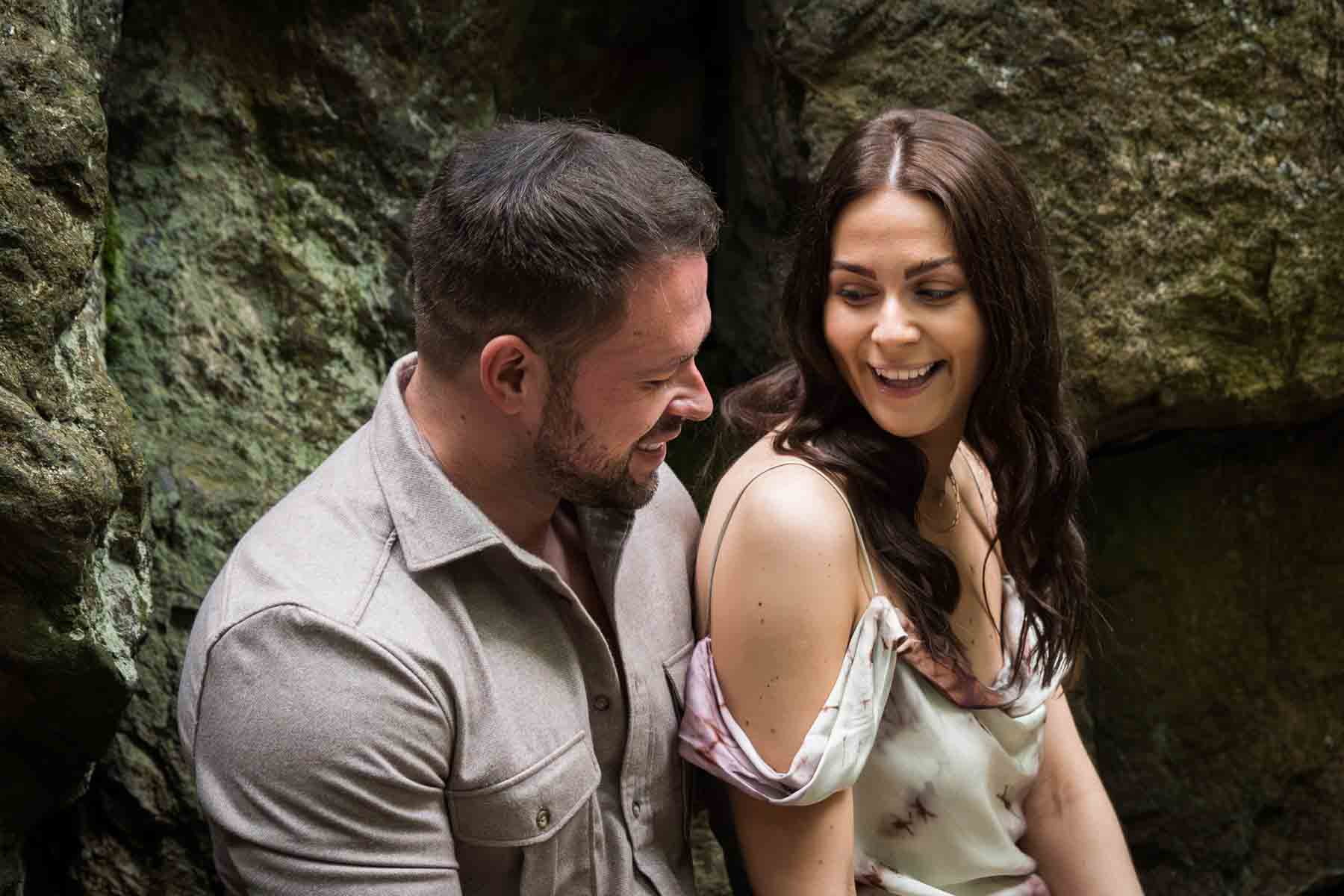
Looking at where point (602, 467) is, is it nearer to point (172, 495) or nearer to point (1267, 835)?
point (172, 495)

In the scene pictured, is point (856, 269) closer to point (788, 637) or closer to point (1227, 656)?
point (788, 637)

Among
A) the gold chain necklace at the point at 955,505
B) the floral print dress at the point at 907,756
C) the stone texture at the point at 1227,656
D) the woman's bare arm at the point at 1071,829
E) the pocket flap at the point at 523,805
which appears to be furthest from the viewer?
the stone texture at the point at 1227,656

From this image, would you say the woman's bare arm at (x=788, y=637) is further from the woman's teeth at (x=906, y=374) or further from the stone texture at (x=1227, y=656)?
the stone texture at (x=1227, y=656)

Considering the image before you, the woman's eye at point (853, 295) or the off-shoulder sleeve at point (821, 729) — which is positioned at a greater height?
the woman's eye at point (853, 295)

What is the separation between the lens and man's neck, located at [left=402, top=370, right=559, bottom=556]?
198 cm

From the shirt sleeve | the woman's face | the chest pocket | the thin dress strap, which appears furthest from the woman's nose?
the shirt sleeve

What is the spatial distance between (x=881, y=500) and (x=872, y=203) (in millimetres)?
453

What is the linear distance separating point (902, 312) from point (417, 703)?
0.88 metres

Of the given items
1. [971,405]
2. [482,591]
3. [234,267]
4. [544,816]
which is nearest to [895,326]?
[971,405]

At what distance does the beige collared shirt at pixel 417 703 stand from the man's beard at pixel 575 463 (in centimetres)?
13

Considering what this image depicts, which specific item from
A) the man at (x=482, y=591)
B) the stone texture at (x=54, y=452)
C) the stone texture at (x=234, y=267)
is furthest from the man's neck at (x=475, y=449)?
the stone texture at (x=234, y=267)

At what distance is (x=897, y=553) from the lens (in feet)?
7.20

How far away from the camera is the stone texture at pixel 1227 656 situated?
3213mm

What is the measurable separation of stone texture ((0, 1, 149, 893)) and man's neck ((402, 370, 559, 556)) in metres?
0.43
